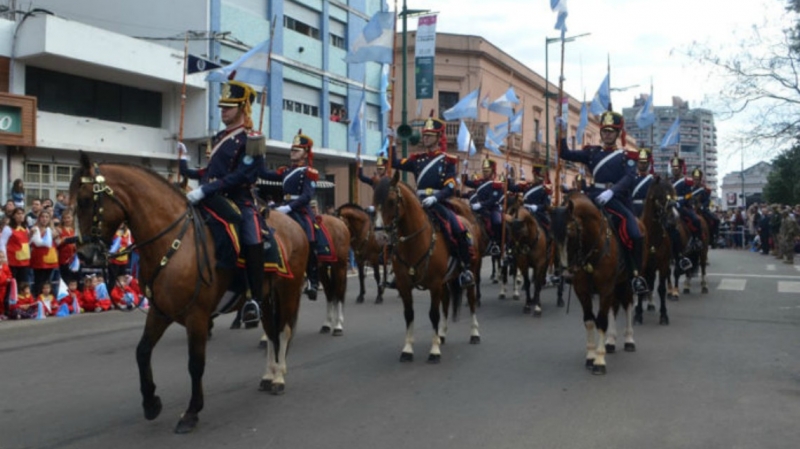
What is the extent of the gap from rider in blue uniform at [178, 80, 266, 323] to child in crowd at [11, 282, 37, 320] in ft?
25.8

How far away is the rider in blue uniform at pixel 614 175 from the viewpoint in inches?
351

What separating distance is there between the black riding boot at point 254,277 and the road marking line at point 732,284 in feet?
45.3

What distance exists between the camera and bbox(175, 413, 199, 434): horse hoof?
5723 millimetres

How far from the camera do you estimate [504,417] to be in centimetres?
614

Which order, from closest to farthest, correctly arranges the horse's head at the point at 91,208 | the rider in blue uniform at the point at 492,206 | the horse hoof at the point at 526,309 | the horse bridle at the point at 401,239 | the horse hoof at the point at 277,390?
the horse's head at the point at 91,208 < the horse hoof at the point at 277,390 < the horse bridle at the point at 401,239 < the horse hoof at the point at 526,309 < the rider in blue uniform at the point at 492,206

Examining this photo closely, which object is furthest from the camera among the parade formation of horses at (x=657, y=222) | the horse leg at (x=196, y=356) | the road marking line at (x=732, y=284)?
the road marking line at (x=732, y=284)

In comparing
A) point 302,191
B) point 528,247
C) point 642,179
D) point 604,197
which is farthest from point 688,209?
point 302,191

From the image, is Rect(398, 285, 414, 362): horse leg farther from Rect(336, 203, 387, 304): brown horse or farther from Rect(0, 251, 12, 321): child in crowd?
Rect(0, 251, 12, 321): child in crowd

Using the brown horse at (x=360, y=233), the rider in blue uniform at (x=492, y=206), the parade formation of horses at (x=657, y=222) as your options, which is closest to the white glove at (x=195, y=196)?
the brown horse at (x=360, y=233)

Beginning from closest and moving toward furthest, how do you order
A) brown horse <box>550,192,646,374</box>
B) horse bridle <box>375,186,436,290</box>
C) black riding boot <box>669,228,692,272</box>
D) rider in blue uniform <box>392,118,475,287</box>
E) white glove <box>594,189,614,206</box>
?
brown horse <box>550,192,646,374</box>, horse bridle <box>375,186,436,290</box>, white glove <box>594,189,614,206</box>, rider in blue uniform <box>392,118,475,287</box>, black riding boot <box>669,228,692,272</box>

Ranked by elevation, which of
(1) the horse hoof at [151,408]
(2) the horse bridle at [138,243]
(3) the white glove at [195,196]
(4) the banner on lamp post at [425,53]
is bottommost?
(1) the horse hoof at [151,408]

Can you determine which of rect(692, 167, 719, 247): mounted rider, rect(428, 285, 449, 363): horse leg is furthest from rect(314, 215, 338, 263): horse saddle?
rect(692, 167, 719, 247): mounted rider

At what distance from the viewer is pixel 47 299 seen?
42.4 feet

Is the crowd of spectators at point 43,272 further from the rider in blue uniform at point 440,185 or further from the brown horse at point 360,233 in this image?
the rider in blue uniform at point 440,185
